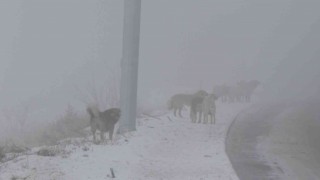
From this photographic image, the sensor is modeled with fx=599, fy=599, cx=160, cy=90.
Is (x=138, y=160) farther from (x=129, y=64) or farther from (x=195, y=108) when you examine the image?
(x=195, y=108)

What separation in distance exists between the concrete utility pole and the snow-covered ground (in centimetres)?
65

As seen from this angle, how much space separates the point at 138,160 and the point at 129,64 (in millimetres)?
5509

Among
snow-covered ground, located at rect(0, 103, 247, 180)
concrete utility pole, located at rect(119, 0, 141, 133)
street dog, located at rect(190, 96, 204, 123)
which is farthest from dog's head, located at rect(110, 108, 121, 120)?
street dog, located at rect(190, 96, 204, 123)

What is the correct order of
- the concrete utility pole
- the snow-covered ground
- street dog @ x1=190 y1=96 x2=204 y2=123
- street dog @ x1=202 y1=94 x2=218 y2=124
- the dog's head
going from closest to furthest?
the snow-covered ground, the dog's head, the concrete utility pole, street dog @ x1=202 y1=94 x2=218 y2=124, street dog @ x1=190 y1=96 x2=204 y2=123

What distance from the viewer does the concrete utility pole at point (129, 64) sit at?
19703mm

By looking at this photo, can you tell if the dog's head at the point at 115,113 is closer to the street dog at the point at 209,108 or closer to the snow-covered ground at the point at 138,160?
the snow-covered ground at the point at 138,160

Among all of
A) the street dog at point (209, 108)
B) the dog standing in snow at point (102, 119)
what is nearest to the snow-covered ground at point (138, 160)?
the dog standing in snow at point (102, 119)

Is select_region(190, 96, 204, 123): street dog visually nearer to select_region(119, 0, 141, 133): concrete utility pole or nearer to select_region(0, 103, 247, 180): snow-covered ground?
select_region(0, 103, 247, 180): snow-covered ground

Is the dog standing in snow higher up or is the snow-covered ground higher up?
the dog standing in snow

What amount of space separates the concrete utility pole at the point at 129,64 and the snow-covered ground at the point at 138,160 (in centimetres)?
65

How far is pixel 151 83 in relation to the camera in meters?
78.2

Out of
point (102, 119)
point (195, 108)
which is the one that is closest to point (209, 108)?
point (195, 108)

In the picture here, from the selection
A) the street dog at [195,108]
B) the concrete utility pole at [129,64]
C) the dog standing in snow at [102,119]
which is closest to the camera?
the dog standing in snow at [102,119]

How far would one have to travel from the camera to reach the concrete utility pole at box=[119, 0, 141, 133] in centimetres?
1970
